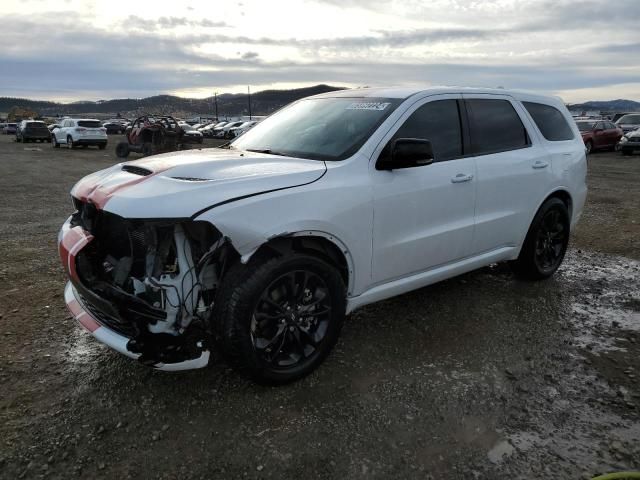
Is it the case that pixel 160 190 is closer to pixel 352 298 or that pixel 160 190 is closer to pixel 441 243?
pixel 352 298

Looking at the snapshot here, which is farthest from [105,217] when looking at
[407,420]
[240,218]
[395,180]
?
[407,420]

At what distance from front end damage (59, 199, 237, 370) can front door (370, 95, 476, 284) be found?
109 cm

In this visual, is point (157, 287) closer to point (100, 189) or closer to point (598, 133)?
point (100, 189)

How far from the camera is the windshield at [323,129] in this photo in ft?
11.6

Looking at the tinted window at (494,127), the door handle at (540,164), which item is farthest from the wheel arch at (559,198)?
the tinted window at (494,127)

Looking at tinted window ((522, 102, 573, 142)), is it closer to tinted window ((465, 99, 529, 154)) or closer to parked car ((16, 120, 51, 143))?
tinted window ((465, 99, 529, 154))

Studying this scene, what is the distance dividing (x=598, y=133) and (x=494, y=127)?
20.8m

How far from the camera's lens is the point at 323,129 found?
3.79 m

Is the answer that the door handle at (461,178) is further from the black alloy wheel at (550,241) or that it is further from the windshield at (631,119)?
the windshield at (631,119)

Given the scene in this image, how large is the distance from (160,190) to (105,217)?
23.5 inches

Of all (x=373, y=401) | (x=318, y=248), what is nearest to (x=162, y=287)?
(x=318, y=248)

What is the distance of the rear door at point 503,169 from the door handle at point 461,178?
0.14 meters

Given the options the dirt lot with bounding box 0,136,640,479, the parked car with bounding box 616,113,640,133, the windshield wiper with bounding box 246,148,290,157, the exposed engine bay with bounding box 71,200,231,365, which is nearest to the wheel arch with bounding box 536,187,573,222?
the dirt lot with bounding box 0,136,640,479

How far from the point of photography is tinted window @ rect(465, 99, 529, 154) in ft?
13.8
